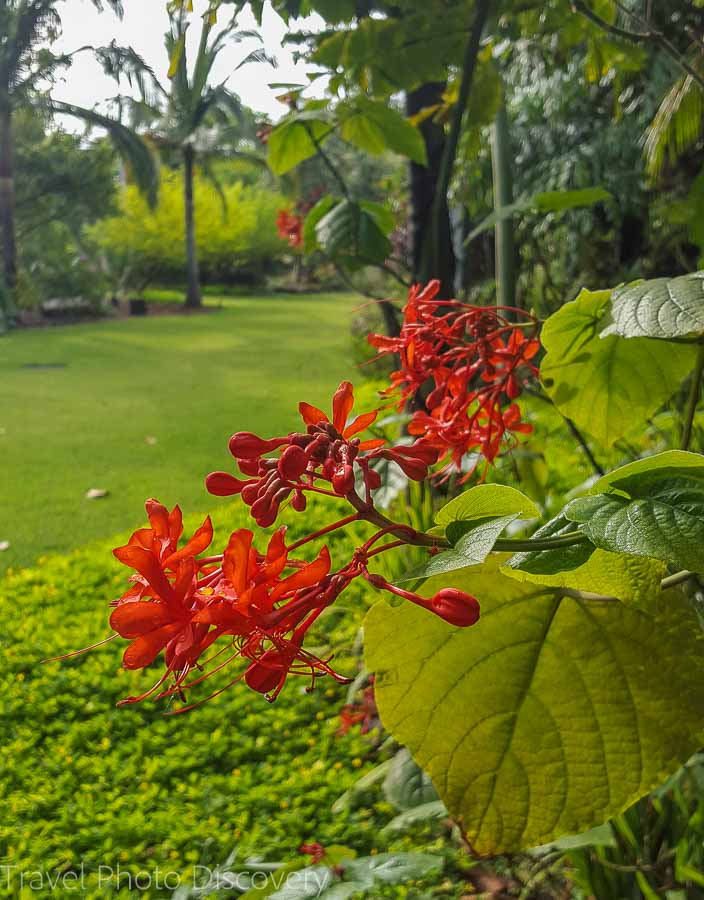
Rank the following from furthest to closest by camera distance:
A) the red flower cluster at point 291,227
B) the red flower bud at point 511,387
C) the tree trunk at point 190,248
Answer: the tree trunk at point 190,248
the red flower cluster at point 291,227
the red flower bud at point 511,387

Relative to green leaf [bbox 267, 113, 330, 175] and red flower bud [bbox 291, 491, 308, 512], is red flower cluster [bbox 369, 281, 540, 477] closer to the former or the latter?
red flower bud [bbox 291, 491, 308, 512]

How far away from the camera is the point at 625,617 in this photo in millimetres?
323

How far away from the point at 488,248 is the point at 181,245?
14.6 feet

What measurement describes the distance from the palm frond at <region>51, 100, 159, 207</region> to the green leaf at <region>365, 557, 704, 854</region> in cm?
334

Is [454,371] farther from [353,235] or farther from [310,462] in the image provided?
[353,235]

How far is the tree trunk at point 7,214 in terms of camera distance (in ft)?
10.3

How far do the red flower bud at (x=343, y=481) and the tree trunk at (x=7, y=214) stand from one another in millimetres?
3215

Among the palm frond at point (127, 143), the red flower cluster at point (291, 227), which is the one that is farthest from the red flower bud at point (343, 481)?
the palm frond at point (127, 143)

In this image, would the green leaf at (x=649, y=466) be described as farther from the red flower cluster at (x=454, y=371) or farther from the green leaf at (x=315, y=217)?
the green leaf at (x=315, y=217)

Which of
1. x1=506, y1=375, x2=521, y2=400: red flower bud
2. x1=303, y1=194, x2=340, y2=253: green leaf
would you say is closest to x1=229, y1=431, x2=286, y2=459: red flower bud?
x1=506, y1=375, x2=521, y2=400: red flower bud

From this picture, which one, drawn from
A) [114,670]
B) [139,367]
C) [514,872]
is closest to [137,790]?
[114,670]

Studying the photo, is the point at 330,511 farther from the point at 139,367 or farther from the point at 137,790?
the point at 139,367

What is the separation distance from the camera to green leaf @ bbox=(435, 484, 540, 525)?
24cm

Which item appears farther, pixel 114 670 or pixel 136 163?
pixel 136 163
